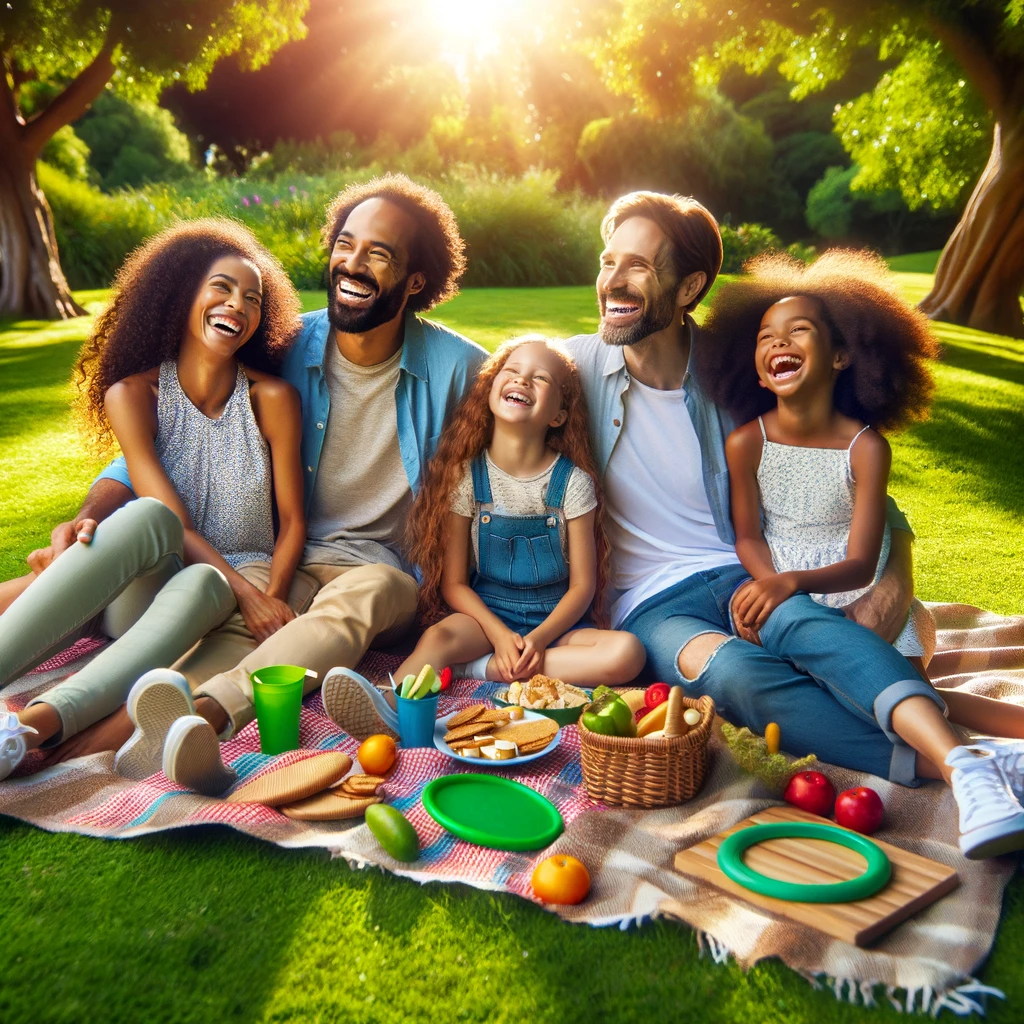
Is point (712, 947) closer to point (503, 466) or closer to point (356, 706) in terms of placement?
point (356, 706)

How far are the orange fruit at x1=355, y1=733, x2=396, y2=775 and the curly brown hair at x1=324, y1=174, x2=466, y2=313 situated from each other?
77.5 inches

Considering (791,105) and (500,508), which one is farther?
(791,105)

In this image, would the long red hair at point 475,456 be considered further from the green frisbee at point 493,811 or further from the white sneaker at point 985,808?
the white sneaker at point 985,808

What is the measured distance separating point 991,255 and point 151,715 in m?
12.8

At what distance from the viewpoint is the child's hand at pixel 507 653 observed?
3.54 metres

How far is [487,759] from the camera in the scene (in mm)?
2924

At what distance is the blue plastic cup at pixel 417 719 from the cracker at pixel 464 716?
0.18 feet

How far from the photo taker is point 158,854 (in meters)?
2.50

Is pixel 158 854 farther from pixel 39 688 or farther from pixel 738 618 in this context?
pixel 738 618

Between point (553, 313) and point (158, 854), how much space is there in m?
10.2

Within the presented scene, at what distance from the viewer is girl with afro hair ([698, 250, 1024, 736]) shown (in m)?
A: 3.42

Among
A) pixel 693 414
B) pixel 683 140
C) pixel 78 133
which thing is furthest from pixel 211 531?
pixel 683 140

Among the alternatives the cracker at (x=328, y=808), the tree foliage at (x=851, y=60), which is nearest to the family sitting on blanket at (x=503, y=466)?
the cracker at (x=328, y=808)

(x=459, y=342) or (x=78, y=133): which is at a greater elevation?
(x=78, y=133)
